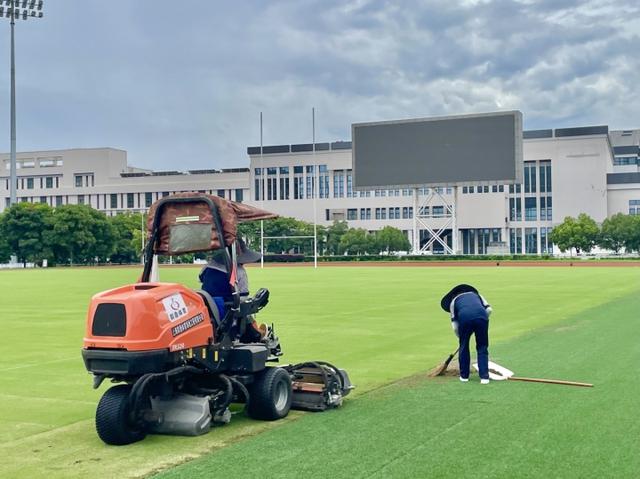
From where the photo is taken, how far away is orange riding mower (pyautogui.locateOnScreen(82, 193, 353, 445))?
738cm

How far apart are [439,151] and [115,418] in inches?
2919

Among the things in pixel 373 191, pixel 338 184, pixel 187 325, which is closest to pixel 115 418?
pixel 187 325


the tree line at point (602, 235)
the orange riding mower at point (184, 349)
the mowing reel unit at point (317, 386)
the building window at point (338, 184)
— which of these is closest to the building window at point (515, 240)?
the tree line at point (602, 235)

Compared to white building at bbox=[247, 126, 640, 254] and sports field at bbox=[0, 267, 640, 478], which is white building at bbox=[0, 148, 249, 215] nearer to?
white building at bbox=[247, 126, 640, 254]

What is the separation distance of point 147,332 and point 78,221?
95226 millimetres

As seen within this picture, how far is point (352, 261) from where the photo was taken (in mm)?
92188

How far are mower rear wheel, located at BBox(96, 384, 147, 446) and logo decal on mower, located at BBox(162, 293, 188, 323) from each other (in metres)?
0.84

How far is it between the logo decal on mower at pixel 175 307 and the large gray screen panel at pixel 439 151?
7202 centimetres

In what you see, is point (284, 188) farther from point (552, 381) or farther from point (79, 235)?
point (552, 381)

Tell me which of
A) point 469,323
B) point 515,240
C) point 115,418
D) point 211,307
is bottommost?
point 115,418

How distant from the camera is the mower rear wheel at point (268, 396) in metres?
8.52

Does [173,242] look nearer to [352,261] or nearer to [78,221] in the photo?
[352,261]

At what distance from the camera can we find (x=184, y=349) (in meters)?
7.67

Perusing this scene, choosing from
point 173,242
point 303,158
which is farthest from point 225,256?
point 303,158
